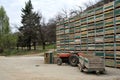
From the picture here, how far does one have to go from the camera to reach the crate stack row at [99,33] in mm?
14344

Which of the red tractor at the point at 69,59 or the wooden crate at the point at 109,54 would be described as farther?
the red tractor at the point at 69,59

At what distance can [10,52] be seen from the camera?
1763 inches

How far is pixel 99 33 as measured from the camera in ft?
52.3

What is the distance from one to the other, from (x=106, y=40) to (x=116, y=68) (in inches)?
82.5

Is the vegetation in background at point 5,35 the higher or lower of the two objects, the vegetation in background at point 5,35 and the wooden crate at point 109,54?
the higher

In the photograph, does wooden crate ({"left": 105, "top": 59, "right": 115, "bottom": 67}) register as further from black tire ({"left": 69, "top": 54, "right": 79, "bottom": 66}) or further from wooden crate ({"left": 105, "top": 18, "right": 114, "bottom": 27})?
wooden crate ({"left": 105, "top": 18, "right": 114, "bottom": 27})

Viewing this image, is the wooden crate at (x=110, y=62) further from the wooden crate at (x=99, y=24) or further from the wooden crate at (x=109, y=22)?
the wooden crate at (x=99, y=24)

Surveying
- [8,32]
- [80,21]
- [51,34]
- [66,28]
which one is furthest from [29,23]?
[80,21]

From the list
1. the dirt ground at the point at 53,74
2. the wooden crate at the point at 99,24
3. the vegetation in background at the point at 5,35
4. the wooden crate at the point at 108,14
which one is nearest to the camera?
the dirt ground at the point at 53,74

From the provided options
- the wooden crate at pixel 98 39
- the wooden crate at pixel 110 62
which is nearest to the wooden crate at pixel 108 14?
the wooden crate at pixel 98 39

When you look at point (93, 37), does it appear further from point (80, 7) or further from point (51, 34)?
point (51, 34)

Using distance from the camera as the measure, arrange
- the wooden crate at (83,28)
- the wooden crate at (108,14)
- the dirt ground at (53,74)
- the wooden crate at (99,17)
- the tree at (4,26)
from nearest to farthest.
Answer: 1. the dirt ground at (53,74)
2. the wooden crate at (108,14)
3. the wooden crate at (99,17)
4. the wooden crate at (83,28)
5. the tree at (4,26)

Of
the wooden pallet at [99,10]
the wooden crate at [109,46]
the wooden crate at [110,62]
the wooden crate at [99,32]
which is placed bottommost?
the wooden crate at [110,62]

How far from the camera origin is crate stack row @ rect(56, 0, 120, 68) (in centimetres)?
1434
